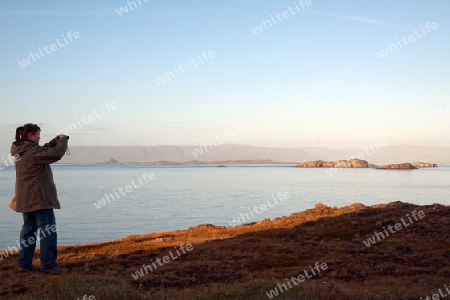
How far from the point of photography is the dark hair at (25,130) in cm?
1107

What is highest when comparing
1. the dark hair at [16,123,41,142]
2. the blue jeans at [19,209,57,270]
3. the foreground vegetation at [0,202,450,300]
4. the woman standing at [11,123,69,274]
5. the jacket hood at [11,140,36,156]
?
the dark hair at [16,123,41,142]

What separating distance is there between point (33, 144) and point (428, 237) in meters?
15.6

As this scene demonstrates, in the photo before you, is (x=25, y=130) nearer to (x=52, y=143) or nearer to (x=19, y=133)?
(x=19, y=133)

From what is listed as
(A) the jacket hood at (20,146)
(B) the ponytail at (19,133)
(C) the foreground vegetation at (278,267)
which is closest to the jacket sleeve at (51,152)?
(A) the jacket hood at (20,146)

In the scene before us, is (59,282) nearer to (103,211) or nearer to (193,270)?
(193,270)

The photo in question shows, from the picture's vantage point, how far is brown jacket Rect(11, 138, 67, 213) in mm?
10922

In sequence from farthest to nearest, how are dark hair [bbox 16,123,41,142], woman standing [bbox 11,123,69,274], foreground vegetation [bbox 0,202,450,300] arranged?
dark hair [bbox 16,123,41,142]
woman standing [bbox 11,123,69,274]
foreground vegetation [bbox 0,202,450,300]

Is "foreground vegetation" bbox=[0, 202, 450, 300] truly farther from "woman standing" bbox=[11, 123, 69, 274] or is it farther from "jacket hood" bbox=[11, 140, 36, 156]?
"jacket hood" bbox=[11, 140, 36, 156]

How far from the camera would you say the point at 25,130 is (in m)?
11.1

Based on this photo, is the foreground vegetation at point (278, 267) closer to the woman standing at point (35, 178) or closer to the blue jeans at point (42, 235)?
the blue jeans at point (42, 235)

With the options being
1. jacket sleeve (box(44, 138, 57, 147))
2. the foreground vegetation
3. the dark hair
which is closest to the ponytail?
the dark hair

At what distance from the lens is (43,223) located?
11.1m

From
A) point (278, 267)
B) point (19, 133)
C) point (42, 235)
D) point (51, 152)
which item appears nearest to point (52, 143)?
point (51, 152)

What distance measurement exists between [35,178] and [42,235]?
1.45 meters
